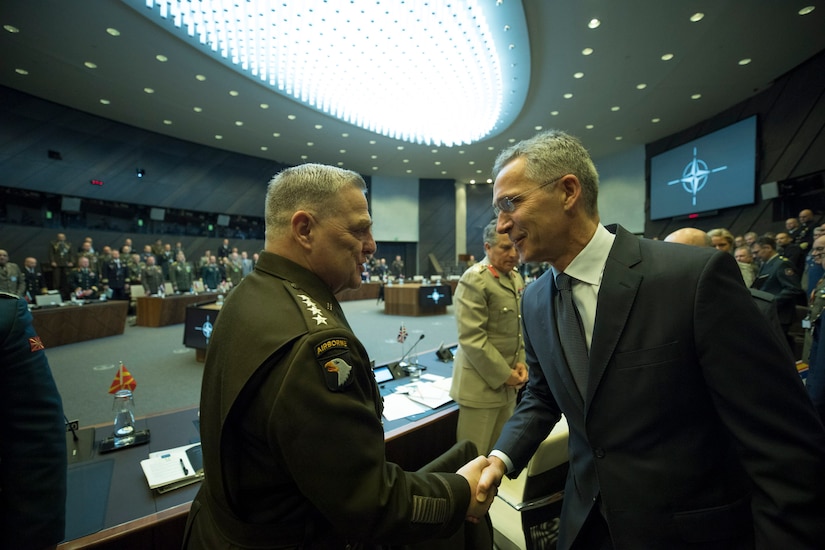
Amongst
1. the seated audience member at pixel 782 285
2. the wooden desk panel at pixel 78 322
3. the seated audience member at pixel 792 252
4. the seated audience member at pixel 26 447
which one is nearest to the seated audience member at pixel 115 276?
the wooden desk panel at pixel 78 322

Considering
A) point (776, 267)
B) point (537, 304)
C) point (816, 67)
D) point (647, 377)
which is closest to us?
point (647, 377)

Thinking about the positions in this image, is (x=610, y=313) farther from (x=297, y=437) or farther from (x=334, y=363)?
(x=297, y=437)

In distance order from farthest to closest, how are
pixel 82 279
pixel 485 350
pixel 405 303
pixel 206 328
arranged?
1. pixel 405 303
2. pixel 82 279
3. pixel 206 328
4. pixel 485 350

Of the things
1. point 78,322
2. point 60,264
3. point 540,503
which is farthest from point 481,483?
point 60,264

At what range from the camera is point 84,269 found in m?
8.88

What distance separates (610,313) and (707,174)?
12.5 metres

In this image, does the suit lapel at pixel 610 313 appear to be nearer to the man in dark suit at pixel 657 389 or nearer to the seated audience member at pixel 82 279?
the man in dark suit at pixel 657 389

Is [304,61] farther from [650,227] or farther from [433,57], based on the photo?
[650,227]

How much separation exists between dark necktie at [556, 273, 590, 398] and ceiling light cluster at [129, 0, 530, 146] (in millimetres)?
6232

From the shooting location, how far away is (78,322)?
649cm

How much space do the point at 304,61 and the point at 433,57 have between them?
9.11 feet

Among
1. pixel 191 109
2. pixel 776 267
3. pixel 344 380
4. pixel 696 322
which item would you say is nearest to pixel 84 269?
pixel 191 109

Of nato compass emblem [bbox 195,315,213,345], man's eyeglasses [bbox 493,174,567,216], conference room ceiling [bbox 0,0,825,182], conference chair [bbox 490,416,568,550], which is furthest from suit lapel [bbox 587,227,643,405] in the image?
conference room ceiling [bbox 0,0,825,182]

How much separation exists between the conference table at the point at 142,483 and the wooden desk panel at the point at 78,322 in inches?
231
